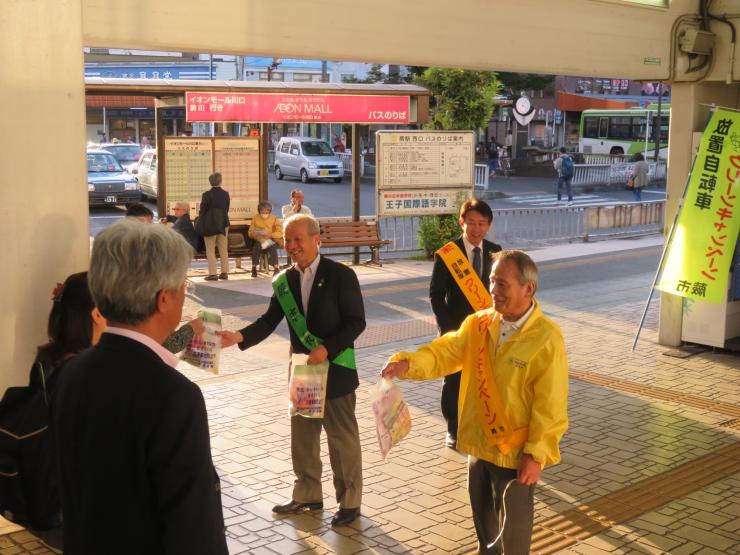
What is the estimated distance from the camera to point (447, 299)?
6.56 meters

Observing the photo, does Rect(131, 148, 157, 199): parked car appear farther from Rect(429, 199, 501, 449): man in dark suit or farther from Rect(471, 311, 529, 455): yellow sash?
Rect(471, 311, 529, 455): yellow sash

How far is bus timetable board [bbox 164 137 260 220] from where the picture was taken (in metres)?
14.5

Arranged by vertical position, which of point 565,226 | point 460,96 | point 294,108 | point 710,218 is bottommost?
point 565,226

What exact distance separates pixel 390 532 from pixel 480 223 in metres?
2.25

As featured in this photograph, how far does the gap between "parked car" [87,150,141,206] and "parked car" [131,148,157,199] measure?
1.26ft

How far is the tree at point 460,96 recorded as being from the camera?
1681 cm

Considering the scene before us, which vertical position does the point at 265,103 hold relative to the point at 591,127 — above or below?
below

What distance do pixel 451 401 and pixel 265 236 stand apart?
835cm

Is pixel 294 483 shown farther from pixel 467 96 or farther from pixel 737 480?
pixel 467 96

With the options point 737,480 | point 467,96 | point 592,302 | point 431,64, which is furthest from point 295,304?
point 467,96

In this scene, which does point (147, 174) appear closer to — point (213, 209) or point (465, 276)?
point (213, 209)

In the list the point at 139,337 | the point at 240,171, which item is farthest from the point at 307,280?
the point at 240,171

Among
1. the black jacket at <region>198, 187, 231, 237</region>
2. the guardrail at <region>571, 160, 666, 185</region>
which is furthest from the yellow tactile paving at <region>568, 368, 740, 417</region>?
the guardrail at <region>571, 160, 666, 185</region>

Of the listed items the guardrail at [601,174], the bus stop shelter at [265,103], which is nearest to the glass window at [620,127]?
the guardrail at [601,174]
